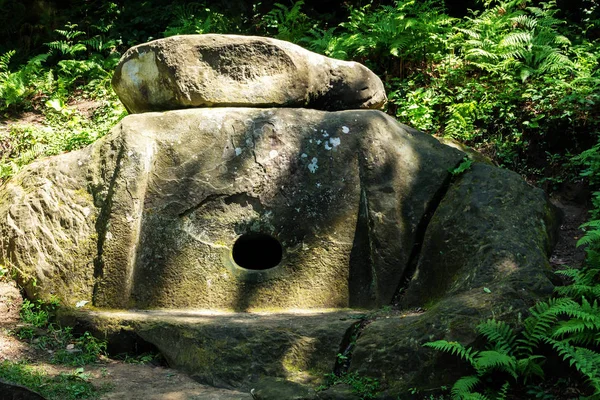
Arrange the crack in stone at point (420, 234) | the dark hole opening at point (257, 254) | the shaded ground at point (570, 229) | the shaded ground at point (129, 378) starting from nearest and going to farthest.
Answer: the shaded ground at point (129, 378) < the crack in stone at point (420, 234) < the shaded ground at point (570, 229) < the dark hole opening at point (257, 254)

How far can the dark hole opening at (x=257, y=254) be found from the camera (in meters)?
7.38

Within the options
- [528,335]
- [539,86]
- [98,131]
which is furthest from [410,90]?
[528,335]

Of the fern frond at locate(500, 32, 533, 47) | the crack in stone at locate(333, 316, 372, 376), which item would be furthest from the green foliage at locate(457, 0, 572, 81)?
the crack in stone at locate(333, 316, 372, 376)

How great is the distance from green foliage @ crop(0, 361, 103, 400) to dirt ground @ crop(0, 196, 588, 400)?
12 centimetres

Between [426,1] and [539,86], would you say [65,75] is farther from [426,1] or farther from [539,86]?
[539,86]

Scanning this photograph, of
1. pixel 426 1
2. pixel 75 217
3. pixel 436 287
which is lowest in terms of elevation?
pixel 436 287

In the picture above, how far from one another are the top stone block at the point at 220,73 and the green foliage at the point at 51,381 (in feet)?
10.5

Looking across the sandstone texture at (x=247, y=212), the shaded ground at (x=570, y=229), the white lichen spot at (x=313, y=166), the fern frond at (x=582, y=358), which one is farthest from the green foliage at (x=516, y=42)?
the fern frond at (x=582, y=358)

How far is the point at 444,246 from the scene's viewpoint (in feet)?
20.9

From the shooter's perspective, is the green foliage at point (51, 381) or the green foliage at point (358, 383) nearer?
the green foliage at point (358, 383)

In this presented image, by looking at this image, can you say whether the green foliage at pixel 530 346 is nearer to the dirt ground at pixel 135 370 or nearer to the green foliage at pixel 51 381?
the dirt ground at pixel 135 370

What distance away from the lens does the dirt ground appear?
17.2 feet

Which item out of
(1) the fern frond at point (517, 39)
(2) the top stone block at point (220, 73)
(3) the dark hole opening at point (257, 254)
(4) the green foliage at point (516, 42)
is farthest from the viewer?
(1) the fern frond at point (517, 39)

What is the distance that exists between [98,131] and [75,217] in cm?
380
